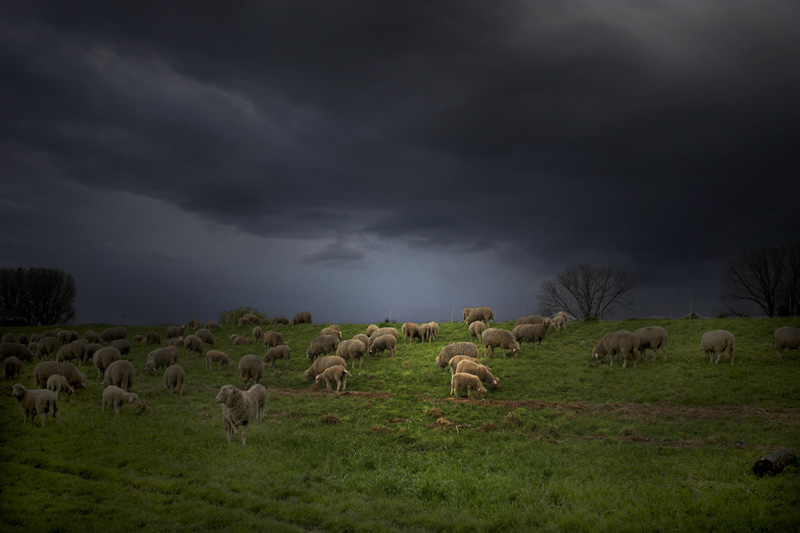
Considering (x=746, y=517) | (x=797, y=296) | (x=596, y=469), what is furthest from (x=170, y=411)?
(x=797, y=296)

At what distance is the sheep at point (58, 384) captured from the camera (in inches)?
723

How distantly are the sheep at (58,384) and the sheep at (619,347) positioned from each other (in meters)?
26.9

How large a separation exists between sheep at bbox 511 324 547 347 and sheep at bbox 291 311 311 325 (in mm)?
28834

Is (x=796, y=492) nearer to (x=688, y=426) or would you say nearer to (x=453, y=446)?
(x=688, y=426)

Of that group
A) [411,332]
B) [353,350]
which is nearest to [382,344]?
[353,350]

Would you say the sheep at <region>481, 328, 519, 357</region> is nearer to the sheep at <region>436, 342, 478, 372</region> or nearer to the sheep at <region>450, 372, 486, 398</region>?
the sheep at <region>436, 342, 478, 372</region>

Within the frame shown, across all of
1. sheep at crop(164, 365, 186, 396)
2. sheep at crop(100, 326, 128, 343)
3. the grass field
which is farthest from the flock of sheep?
sheep at crop(100, 326, 128, 343)

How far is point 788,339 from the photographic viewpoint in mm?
23516

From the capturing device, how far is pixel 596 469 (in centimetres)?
1152

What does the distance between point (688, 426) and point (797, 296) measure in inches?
1848

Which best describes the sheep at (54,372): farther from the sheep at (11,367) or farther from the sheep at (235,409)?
the sheep at (235,409)

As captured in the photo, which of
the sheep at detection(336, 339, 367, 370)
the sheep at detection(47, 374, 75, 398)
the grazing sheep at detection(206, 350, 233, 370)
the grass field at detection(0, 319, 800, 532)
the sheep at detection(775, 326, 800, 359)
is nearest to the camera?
the grass field at detection(0, 319, 800, 532)

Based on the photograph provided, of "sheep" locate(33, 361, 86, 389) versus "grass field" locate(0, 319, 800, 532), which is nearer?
"grass field" locate(0, 319, 800, 532)

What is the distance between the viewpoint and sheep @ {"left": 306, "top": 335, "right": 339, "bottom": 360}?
3067 centimetres
